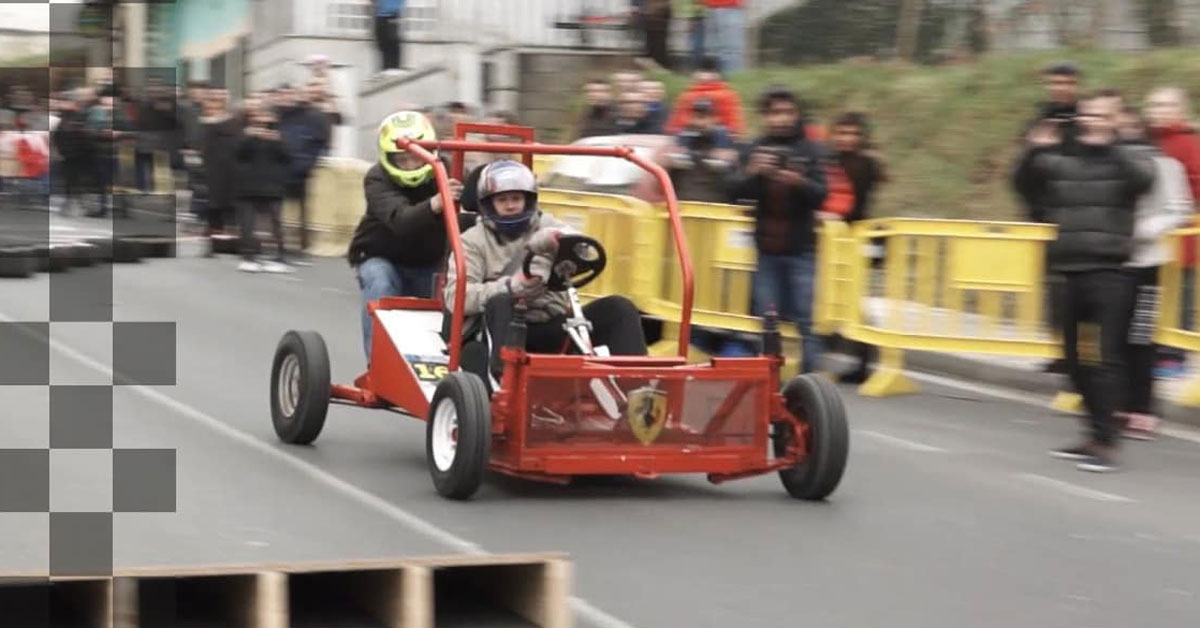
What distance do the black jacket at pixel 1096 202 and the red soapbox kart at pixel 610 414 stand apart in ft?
5.95

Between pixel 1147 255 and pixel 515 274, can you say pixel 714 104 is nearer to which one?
pixel 1147 255

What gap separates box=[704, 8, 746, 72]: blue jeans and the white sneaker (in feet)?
17.5

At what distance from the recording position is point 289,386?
1119cm

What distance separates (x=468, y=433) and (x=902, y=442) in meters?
3.68

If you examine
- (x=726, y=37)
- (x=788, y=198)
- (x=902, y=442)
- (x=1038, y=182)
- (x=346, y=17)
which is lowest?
(x=902, y=442)

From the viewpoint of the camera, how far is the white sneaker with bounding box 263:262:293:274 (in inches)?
832

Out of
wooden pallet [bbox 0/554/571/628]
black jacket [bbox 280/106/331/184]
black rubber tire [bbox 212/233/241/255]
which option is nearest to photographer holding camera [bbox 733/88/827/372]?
wooden pallet [bbox 0/554/571/628]

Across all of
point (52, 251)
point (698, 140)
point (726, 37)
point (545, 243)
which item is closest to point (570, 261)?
point (545, 243)

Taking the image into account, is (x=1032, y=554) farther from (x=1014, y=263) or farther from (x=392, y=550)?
(x=1014, y=263)

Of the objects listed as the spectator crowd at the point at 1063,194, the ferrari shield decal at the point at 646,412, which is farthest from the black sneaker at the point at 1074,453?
the ferrari shield decal at the point at 646,412

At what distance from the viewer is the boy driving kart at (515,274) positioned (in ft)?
32.6

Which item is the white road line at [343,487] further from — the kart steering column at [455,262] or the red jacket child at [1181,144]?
the red jacket child at [1181,144]

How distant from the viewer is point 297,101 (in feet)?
75.0

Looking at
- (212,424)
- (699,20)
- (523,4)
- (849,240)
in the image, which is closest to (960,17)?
(699,20)
